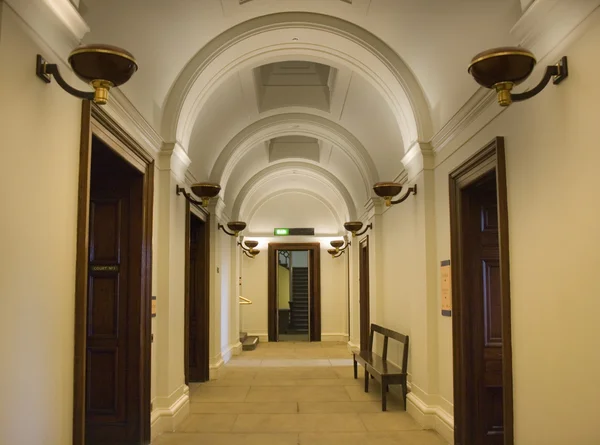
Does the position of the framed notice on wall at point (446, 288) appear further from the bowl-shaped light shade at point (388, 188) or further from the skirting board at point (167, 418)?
the skirting board at point (167, 418)

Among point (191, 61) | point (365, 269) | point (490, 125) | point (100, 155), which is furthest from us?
point (365, 269)

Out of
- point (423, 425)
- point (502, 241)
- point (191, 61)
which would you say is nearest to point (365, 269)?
point (423, 425)

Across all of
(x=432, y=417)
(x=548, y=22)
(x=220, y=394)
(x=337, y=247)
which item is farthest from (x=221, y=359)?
(x=548, y=22)

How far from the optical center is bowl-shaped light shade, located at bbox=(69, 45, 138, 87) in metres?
2.73

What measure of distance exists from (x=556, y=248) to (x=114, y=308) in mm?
3826

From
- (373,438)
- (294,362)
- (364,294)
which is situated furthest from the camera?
(294,362)

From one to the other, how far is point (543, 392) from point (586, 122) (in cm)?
163

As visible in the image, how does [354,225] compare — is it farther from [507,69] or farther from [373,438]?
[507,69]

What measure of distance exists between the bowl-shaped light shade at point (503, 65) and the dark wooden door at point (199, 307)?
20.6 feet

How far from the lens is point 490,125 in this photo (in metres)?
4.23

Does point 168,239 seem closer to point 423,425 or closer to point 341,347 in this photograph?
point 423,425

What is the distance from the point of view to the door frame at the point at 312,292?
15.3m

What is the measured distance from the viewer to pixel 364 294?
35.2 ft

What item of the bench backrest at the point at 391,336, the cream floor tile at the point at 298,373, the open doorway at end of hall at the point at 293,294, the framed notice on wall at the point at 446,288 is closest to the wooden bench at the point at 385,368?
the bench backrest at the point at 391,336
